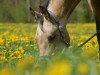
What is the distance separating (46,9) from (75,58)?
4207 millimetres

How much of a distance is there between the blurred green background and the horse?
34037 millimetres

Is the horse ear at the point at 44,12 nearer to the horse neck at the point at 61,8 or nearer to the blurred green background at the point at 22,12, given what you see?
the horse neck at the point at 61,8

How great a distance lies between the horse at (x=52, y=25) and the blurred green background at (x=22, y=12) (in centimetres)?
3404

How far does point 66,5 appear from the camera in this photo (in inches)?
234

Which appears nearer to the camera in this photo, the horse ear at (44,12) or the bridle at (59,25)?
the horse ear at (44,12)

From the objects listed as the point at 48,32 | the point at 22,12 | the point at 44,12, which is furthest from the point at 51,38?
the point at 22,12

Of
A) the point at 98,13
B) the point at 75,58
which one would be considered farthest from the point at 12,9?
the point at 75,58

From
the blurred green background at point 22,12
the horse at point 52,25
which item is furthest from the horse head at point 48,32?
the blurred green background at point 22,12

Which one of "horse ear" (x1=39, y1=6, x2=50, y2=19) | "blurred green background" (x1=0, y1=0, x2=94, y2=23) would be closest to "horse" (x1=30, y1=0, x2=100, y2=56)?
"horse ear" (x1=39, y1=6, x2=50, y2=19)

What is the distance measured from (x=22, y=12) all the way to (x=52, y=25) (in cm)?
3511

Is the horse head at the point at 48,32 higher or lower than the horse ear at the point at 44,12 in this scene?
lower

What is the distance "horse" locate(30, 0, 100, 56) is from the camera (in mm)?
5531

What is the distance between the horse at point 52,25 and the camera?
553 cm

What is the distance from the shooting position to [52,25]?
5.73 m
